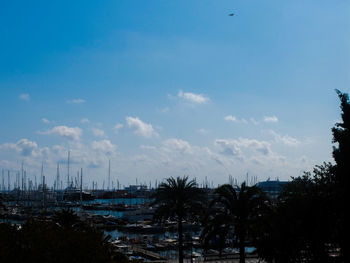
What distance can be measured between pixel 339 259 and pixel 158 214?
14.2m

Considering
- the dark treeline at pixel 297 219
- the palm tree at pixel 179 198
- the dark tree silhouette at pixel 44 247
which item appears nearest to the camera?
the dark tree silhouette at pixel 44 247

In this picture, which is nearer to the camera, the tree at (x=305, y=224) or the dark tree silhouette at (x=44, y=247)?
the dark tree silhouette at (x=44, y=247)

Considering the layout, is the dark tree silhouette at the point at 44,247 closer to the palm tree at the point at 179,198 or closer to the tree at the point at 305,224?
the tree at the point at 305,224

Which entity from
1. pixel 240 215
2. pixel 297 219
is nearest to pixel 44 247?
pixel 297 219

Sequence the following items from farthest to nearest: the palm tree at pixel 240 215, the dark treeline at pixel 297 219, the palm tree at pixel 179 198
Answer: the palm tree at pixel 179 198
the palm tree at pixel 240 215
the dark treeline at pixel 297 219

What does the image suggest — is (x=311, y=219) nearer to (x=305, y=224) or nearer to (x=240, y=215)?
(x=305, y=224)

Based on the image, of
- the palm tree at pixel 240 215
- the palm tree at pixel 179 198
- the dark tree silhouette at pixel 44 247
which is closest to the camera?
the dark tree silhouette at pixel 44 247

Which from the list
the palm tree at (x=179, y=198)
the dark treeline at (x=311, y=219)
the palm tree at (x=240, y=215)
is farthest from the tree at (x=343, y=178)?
the palm tree at (x=179, y=198)

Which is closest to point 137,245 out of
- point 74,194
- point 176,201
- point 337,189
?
point 176,201

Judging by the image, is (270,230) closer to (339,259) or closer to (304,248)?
(304,248)

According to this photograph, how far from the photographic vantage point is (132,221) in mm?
112000

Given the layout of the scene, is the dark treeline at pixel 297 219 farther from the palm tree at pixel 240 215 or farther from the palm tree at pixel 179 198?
the palm tree at pixel 179 198

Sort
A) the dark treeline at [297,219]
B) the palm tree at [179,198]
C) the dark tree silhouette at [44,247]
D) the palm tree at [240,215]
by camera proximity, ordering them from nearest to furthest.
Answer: the dark tree silhouette at [44,247] < the dark treeline at [297,219] < the palm tree at [240,215] < the palm tree at [179,198]

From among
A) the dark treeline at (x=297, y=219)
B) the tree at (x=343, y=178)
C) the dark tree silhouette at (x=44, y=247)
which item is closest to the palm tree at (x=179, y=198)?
the dark treeline at (x=297, y=219)
